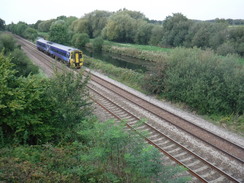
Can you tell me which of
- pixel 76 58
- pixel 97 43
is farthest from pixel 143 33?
pixel 76 58

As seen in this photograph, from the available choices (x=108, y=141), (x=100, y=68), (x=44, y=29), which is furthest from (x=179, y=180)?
(x=44, y=29)

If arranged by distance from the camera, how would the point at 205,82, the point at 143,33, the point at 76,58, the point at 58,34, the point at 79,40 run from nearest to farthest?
the point at 205,82 → the point at 76,58 → the point at 58,34 → the point at 79,40 → the point at 143,33

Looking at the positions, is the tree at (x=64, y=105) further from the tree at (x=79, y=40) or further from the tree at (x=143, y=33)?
the tree at (x=143, y=33)

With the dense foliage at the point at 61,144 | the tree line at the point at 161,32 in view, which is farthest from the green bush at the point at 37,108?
the tree line at the point at 161,32

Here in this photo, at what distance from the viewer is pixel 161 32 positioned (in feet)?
203

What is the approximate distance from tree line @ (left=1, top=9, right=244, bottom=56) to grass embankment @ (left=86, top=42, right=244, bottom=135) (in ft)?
83.7

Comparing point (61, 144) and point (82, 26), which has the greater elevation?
point (82, 26)

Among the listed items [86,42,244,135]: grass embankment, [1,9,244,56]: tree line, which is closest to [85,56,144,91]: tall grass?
[86,42,244,135]: grass embankment

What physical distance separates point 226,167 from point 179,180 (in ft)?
15.3

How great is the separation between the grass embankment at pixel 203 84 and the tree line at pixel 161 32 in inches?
1005

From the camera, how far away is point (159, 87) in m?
18.8

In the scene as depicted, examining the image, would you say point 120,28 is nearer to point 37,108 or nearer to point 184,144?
point 184,144

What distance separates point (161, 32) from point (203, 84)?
A: 49495 millimetres

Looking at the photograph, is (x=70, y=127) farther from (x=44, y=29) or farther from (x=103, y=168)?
(x=44, y=29)
